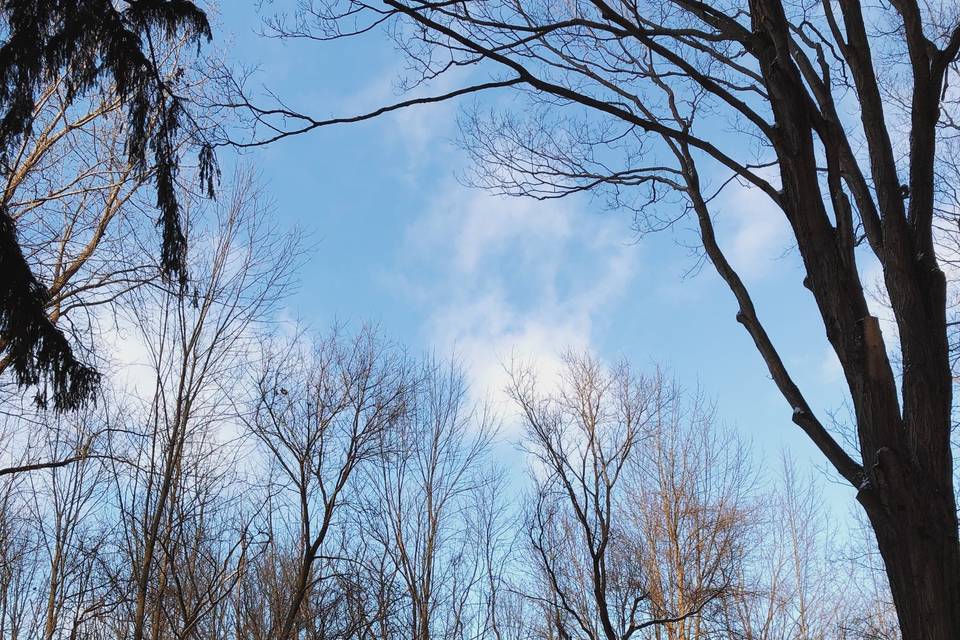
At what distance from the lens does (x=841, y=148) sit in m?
3.44

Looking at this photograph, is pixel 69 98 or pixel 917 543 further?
pixel 69 98

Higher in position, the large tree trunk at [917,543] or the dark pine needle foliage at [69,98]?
the dark pine needle foliage at [69,98]

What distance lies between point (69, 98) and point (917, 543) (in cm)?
421

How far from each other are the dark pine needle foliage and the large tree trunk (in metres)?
3.25

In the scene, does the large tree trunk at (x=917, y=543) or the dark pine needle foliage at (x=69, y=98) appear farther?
the dark pine needle foliage at (x=69, y=98)

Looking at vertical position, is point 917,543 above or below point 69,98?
below

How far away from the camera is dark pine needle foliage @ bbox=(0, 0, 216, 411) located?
3.21 meters

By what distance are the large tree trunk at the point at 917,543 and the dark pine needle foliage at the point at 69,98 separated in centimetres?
325

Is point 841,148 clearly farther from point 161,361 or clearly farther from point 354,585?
point 354,585

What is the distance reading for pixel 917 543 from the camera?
249 cm

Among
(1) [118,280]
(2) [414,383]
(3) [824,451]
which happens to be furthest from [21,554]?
(3) [824,451]

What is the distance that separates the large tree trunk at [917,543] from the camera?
2410mm

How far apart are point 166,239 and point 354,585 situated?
6.95 m

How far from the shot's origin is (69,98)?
13.0 ft
